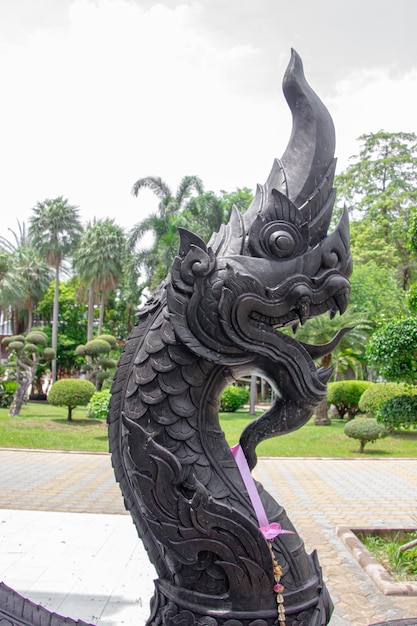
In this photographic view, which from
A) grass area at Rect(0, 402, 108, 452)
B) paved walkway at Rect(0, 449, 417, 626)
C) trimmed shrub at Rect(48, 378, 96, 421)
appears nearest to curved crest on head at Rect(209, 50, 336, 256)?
paved walkway at Rect(0, 449, 417, 626)

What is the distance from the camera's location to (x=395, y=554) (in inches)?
187

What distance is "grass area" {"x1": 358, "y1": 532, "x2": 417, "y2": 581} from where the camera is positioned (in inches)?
180

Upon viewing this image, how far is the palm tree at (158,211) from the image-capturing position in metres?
22.2

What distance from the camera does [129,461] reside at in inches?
71.6

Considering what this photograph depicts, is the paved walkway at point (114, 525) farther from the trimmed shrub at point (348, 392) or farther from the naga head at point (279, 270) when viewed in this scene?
the trimmed shrub at point (348, 392)

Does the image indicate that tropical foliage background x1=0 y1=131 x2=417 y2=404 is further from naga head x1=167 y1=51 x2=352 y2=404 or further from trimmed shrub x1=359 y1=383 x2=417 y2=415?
naga head x1=167 y1=51 x2=352 y2=404

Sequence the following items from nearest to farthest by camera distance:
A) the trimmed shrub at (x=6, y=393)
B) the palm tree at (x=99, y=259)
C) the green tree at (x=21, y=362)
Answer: the green tree at (x=21, y=362)
the trimmed shrub at (x=6, y=393)
the palm tree at (x=99, y=259)

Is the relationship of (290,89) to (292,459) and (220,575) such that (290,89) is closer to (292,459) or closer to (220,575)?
(220,575)

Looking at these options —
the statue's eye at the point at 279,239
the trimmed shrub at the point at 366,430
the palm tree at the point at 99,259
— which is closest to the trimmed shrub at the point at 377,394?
the trimmed shrub at the point at 366,430

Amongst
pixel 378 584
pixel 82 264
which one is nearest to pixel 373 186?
pixel 82 264

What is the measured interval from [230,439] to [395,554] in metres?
7.91

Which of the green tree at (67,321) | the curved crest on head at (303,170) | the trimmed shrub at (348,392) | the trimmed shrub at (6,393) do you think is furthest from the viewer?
the green tree at (67,321)

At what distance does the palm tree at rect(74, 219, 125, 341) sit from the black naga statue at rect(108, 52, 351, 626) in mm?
24134

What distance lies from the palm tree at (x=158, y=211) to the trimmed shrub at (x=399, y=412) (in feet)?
55.1
